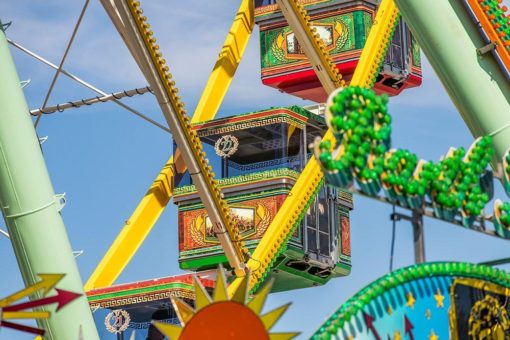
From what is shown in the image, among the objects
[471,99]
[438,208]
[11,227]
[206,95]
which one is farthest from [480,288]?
[206,95]

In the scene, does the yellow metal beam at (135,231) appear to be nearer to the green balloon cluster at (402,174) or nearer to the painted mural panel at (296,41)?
Result: the painted mural panel at (296,41)

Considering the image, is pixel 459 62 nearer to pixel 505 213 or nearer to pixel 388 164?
pixel 505 213

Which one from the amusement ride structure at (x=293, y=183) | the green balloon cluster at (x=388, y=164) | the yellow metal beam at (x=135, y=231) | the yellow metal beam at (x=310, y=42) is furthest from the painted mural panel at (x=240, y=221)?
the green balloon cluster at (x=388, y=164)

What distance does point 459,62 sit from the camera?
66.4ft

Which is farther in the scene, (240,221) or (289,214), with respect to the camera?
(240,221)

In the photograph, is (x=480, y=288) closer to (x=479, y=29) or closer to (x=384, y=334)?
(x=384, y=334)

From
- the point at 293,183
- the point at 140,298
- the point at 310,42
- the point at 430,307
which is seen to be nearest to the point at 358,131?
the point at 430,307

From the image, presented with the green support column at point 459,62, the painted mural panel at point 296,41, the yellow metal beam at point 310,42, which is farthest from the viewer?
the painted mural panel at point 296,41

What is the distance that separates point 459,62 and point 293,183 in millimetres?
11292

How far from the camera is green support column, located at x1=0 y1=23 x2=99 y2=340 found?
1855cm

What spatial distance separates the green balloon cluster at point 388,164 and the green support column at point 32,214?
340cm

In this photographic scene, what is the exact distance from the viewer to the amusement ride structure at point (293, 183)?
1670 cm

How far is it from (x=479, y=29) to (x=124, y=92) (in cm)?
1212

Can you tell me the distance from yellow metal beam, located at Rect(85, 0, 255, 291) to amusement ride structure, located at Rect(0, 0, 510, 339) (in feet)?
0.09
